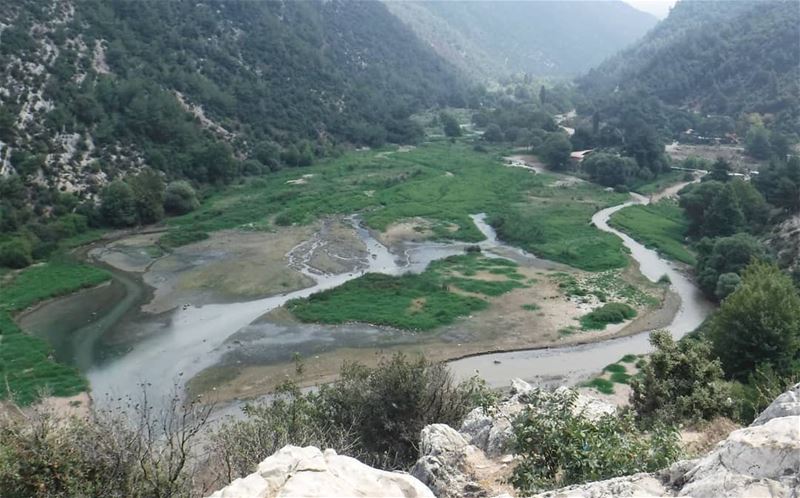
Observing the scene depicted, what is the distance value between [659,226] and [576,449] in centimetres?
5898

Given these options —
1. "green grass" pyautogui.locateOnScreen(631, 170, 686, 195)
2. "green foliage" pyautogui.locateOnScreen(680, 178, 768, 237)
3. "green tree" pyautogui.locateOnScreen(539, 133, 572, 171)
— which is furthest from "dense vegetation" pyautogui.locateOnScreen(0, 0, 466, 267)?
"green foliage" pyautogui.locateOnScreen(680, 178, 768, 237)

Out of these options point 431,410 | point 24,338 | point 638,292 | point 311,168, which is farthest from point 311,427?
point 311,168

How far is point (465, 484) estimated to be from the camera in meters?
14.0

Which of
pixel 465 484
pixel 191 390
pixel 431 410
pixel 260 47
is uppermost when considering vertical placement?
pixel 260 47

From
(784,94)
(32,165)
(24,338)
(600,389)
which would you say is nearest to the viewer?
(600,389)

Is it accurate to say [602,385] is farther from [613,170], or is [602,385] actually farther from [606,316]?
[613,170]

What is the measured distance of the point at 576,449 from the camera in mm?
11617

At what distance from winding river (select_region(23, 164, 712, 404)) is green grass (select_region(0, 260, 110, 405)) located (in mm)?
1023

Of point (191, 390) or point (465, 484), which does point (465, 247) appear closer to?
point (191, 390)

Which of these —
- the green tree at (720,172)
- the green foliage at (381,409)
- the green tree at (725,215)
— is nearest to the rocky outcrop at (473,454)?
the green foliage at (381,409)

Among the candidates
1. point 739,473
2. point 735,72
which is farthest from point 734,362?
point 735,72

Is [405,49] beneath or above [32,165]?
above

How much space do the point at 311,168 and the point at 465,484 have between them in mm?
78233

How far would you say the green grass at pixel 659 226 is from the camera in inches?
2247
